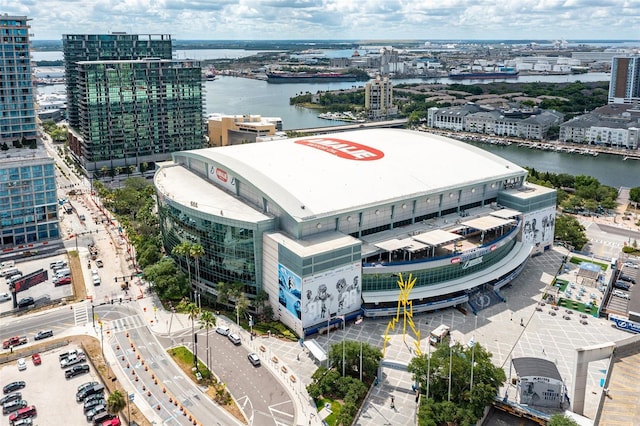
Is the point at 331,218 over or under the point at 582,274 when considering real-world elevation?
over

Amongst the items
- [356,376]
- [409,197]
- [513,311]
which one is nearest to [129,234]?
[409,197]

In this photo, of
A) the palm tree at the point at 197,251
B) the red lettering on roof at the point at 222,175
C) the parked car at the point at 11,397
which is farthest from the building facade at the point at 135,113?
the parked car at the point at 11,397

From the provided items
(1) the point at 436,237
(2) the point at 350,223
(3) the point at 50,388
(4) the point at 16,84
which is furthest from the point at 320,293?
(4) the point at 16,84

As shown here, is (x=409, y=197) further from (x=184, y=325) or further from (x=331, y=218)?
(x=184, y=325)

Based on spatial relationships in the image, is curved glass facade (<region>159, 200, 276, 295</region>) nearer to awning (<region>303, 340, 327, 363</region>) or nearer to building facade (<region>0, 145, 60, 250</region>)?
awning (<region>303, 340, 327, 363</region>)

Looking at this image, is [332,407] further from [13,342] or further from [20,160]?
[20,160]

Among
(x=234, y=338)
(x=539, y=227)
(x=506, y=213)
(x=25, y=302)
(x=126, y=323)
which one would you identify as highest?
(x=506, y=213)
